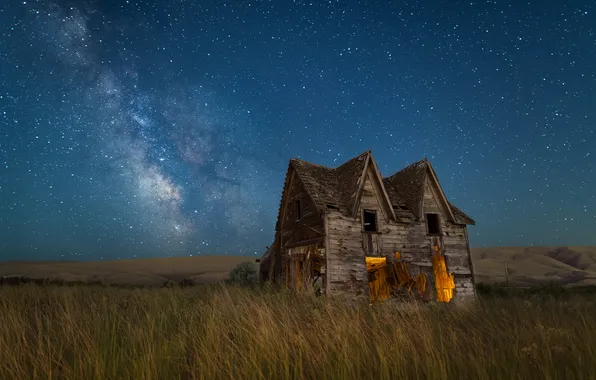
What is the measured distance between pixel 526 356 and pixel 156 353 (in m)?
4.01

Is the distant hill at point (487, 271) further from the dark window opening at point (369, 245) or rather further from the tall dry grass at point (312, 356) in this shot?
the tall dry grass at point (312, 356)

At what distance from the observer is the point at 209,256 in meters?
104

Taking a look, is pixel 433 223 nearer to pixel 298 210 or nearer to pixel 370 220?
pixel 370 220

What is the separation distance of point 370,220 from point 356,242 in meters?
3.38

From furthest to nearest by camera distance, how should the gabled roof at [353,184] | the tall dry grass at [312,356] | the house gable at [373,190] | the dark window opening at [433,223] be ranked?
the dark window opening at [433,223] < the house gable at [373,190] < the gabled roof at [353,184] < the tall dry grass at [312,356]

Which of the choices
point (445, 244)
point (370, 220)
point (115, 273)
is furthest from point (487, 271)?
point (115, 273)

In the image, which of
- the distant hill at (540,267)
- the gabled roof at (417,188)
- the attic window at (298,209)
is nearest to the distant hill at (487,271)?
the distant hill at (540,267)

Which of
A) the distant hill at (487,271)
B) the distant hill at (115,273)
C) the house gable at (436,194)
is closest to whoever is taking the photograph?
the house gable at (436,194)

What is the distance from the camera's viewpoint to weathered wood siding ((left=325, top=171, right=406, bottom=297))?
16.7m

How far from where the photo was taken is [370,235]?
18.3m

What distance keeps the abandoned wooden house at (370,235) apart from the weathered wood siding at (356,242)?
0.05 metres

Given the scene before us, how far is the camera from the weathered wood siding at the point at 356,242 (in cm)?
1672

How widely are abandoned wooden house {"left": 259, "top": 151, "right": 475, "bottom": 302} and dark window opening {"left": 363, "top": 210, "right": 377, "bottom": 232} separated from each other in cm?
6

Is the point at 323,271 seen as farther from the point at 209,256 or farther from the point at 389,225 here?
the point at 209,256
